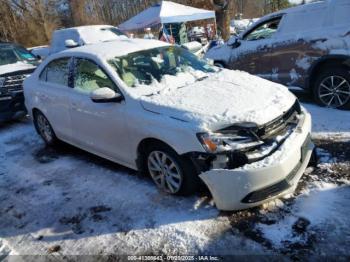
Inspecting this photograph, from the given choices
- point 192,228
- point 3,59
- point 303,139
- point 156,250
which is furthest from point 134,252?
Result: point 3,59

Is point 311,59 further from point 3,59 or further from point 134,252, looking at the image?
point 3,59

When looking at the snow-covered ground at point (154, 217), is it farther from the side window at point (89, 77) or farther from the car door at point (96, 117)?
the side window at point (89, 77)

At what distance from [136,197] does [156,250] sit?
38.2 inches

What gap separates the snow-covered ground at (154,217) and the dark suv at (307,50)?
126 cm

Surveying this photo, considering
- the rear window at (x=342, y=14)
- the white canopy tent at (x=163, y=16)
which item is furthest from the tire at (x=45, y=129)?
the white canopy tent at (x=163, y=16)

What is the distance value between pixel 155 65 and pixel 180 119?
4.32 ft

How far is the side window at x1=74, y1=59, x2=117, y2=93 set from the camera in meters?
4.41

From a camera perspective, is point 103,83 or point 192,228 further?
point 103,83

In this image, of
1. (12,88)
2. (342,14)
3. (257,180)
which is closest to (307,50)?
(342,14)

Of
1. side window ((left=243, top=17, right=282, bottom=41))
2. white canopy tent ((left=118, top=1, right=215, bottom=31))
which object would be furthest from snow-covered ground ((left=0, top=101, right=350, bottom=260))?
white canopy tent ((left=118, top=1, right=215, bottom=31))

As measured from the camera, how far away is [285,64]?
666 centimetres

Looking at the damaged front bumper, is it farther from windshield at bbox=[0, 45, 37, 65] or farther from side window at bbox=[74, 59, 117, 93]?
windshield at bbox=[0, 45, 37, 65]

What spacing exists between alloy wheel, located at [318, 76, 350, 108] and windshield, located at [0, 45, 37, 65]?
676 cm

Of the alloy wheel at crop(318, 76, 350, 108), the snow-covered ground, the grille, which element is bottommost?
the snow-covered ground
